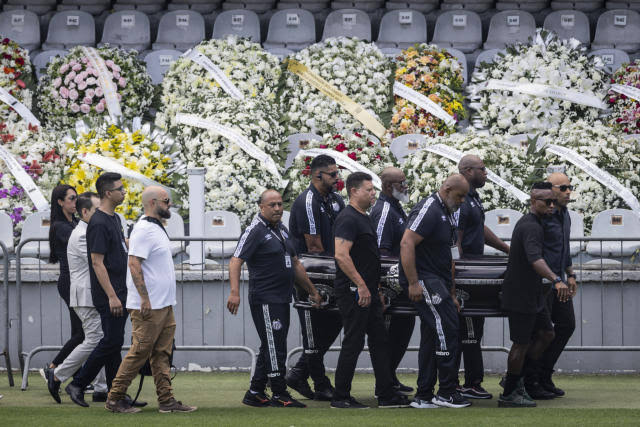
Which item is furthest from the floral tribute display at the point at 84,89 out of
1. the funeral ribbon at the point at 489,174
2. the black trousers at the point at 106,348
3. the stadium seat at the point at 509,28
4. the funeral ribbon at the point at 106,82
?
the black trousers at the point at 106,348

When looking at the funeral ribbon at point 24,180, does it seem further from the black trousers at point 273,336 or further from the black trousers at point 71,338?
the black trousers at point 273,336

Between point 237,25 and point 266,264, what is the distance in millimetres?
9827

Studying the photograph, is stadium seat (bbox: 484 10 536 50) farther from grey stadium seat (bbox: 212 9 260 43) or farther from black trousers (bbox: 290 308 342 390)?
black trousers (bbox: 290 308 342 390)

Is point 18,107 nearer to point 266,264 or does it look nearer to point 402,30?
point 402,30

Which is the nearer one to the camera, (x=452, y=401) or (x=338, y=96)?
(x=452, y=401)

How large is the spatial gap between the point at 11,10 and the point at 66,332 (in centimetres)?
906

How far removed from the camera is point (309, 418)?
272 inches

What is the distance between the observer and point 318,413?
7141 millimetres

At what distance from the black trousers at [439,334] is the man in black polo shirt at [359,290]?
10.7 inches

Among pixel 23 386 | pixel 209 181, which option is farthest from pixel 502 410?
pixel 209 181

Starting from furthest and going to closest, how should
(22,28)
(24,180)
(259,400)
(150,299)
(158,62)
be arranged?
1. (22,28)
2. (158,62)
3. (24,180)
4. (259,400)
5. (150,299)

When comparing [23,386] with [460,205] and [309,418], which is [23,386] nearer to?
[309,418]

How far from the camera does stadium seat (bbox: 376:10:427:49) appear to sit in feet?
54.1

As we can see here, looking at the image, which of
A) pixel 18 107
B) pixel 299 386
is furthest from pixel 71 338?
pixel 18 107
